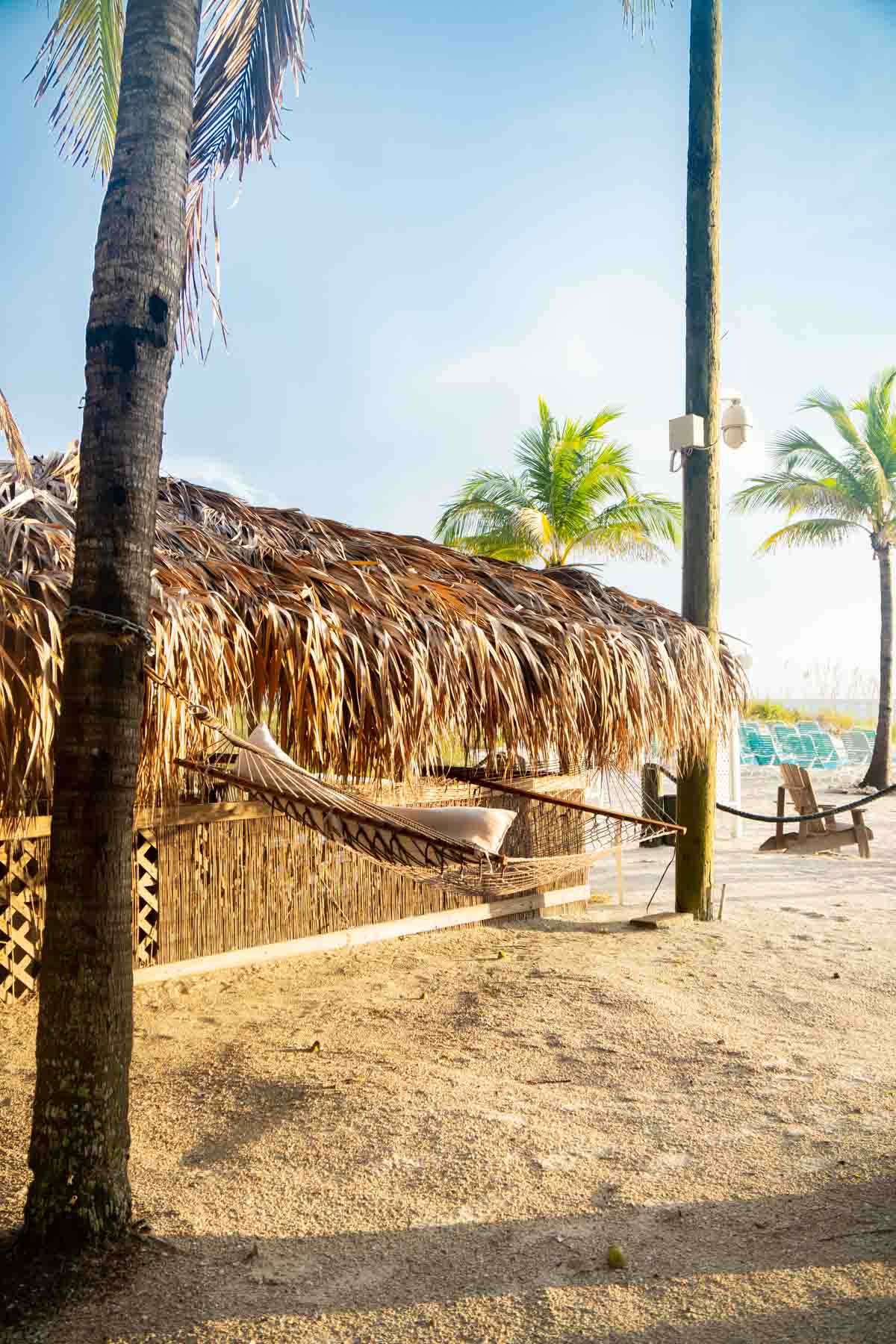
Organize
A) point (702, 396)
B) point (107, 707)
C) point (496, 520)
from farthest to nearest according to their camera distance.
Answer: point (496, 520)
point (702, 396)
point (107, 707)

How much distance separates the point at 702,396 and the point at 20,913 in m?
3.88

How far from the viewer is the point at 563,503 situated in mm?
12422

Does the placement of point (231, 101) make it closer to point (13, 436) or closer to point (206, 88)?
point (206, 88)

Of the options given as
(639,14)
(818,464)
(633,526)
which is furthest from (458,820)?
(818,464)

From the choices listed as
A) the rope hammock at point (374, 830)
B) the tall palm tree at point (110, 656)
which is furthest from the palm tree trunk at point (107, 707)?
the rope hammock at point (374, 830)

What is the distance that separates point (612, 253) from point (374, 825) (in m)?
30.4

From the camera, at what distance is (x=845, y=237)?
99.5ft

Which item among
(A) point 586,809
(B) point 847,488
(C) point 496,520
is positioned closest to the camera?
(A) point 586,809

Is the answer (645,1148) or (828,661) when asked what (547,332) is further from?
(645,1148)

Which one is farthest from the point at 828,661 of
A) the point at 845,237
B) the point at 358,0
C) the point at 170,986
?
the point at 170,986

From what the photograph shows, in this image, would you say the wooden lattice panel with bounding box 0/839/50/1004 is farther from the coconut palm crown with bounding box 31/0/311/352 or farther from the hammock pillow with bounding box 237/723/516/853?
the coconut palm crown with bounding box 31/0/311/352

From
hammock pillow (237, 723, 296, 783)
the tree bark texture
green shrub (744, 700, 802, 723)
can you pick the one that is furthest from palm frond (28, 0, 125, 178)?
green shrub (744, 700, 802, 723)

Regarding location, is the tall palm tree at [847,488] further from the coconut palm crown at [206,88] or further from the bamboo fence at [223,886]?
the coconut palm crown at [206,88]

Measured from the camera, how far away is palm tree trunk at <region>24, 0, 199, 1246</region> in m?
1.68
